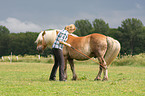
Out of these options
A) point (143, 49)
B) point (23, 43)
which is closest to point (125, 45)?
point (143, 49)

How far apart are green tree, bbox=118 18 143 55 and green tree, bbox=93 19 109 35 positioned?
13.6 ft

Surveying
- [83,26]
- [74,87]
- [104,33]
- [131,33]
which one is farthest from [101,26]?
[74,87]

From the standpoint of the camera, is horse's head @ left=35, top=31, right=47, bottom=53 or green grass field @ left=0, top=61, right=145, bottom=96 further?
horse's head @ left=35, top=31, right=47, bottom=53

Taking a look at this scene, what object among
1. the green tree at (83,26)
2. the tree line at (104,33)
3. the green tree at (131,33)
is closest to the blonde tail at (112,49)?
the tree line at (104,33)

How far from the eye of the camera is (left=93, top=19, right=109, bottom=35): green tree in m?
58.6

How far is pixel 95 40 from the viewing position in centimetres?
804

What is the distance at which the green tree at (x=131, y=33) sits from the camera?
171ft

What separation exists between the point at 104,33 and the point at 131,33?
7497 mm

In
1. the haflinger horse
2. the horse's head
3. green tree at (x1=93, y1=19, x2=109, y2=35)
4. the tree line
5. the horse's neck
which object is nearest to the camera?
the haflinger horse

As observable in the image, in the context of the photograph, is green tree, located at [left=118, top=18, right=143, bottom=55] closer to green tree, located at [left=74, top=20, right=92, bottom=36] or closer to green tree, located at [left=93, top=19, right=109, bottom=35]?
green tree, located at [left=93, top=19, right=109, bottom=35]

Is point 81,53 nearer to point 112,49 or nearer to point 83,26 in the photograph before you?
Answer: point 112,49

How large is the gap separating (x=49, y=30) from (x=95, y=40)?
209 centimetres

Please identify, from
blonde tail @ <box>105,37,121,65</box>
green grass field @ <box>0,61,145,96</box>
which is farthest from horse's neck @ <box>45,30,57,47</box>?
blonde tail @ <box>105,37,121,65</box>

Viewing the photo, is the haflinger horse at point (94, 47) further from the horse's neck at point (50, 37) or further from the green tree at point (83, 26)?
the green tree at point (83, 26)
